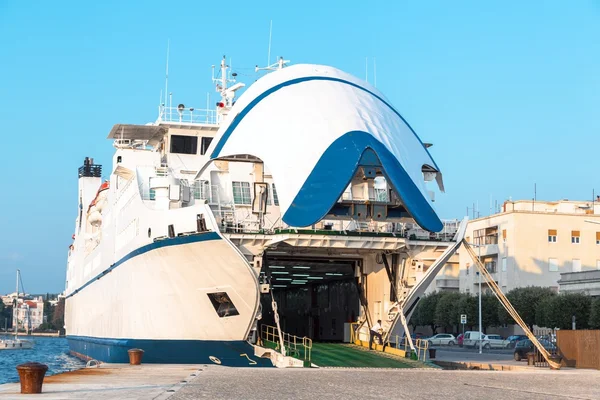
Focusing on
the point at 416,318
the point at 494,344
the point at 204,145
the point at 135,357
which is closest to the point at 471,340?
the point at 494,344

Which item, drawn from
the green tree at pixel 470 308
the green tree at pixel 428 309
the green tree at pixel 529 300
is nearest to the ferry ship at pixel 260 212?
the green tree at pixel 529 300

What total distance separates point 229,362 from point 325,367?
11.2 feet

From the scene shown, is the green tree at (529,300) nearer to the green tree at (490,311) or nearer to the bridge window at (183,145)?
the green tree at (490,311)

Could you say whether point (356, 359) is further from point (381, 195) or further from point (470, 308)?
point (470, 308)

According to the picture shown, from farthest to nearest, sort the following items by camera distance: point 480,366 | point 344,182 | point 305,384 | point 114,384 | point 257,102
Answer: point 480,366
point 257,102
point 344,182
point 305,384
point 114,384

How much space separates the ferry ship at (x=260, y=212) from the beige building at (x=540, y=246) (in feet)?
168

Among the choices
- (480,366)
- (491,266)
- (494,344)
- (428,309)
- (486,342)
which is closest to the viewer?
(480,366)

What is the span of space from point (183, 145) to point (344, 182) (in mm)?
12776

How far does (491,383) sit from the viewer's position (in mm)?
20375

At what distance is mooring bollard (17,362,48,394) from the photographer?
15.5 metres

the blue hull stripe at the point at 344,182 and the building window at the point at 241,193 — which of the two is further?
the building window at the point at 241,193

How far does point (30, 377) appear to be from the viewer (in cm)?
1554

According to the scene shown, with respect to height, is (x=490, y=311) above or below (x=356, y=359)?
below

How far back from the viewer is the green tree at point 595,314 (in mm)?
58281
